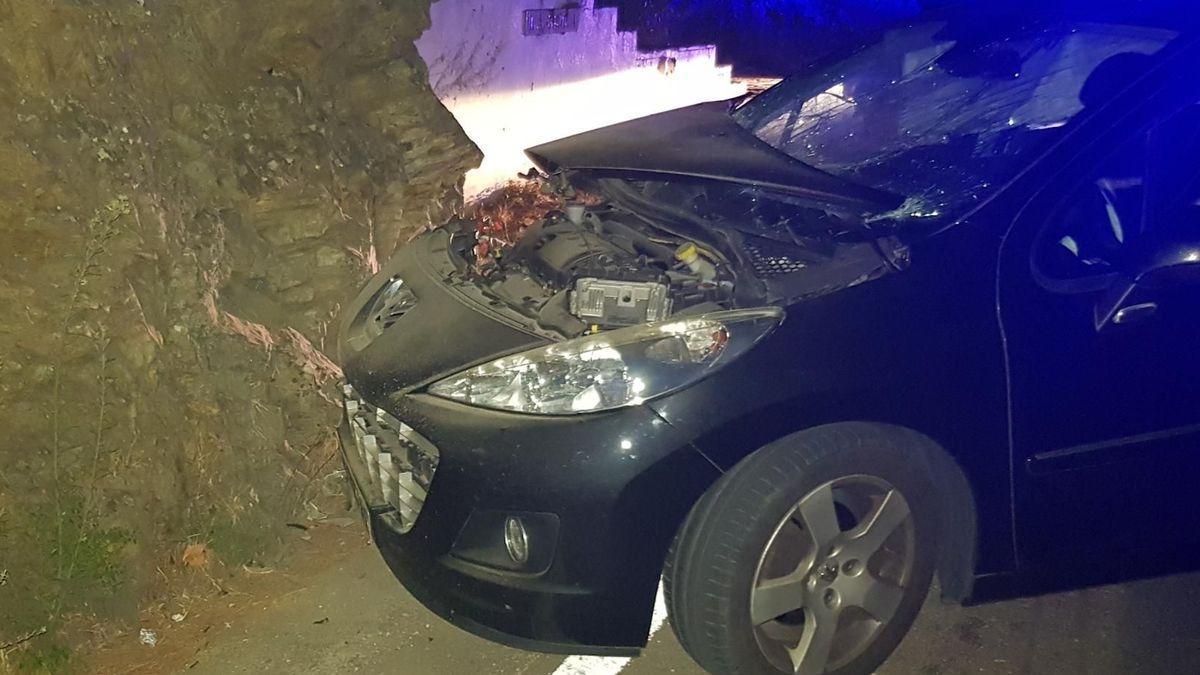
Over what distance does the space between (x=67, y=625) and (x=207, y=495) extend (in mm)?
608

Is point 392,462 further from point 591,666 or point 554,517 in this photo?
point 591,666

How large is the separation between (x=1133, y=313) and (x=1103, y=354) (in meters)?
0.14

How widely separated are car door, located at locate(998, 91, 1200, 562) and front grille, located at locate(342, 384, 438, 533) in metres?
1.61

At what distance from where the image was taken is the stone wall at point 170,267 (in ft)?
9.87

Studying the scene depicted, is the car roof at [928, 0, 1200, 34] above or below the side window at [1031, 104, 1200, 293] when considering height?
above

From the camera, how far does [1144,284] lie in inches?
105

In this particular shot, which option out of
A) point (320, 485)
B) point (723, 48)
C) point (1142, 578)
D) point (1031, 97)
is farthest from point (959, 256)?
point (723, 48)

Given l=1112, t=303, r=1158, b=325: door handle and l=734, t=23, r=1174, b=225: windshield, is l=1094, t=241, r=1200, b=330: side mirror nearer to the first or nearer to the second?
l=1112, t=303, r=1158, b=325: door handle

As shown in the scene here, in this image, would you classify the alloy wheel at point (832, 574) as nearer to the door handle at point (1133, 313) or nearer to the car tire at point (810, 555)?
the car tire at point (810, 555)

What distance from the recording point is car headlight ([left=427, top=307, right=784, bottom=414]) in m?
2.37

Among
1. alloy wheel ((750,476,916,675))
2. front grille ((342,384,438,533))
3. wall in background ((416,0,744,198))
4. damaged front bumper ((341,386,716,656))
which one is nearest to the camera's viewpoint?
damaged front bumper ((341,386,716,656))

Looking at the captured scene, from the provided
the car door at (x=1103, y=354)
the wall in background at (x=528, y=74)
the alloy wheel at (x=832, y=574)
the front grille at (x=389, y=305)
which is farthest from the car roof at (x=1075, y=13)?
the wall in background at (x=528, y=74)

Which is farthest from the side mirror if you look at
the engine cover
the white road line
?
the white road line

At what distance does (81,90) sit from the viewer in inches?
124
